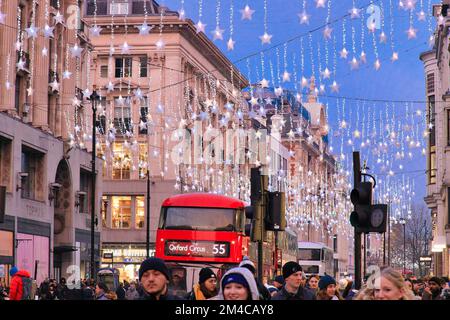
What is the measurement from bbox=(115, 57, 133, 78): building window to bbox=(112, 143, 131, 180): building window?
521cm

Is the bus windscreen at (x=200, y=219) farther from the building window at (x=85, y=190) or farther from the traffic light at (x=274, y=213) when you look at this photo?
the building window at (x=85, y=190)

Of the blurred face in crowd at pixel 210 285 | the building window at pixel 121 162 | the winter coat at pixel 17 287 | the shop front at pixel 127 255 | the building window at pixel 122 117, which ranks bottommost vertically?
the winter coat at pixel 17 287

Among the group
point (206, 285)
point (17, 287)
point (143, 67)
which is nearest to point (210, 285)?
point (206, 285)

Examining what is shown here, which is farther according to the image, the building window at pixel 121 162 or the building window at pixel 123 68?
A: the building window at pixel 123 68

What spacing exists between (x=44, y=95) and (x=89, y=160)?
867 centimetres

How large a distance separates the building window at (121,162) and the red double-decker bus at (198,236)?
1870 inches

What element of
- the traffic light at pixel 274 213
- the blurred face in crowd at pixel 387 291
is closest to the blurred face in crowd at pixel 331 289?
the traffic light at pixel 274 213

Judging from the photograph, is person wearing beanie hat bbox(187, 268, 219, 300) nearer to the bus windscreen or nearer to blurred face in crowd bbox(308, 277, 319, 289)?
blurred face in crowd bbox(308, 277, 319, 289)

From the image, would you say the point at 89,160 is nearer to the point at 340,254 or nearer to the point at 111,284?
the point at 111,284

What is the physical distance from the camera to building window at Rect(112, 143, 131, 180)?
80438 millimetres

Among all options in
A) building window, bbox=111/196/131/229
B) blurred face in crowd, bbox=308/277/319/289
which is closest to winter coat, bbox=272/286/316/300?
blurred face in crowd, bbox=308/277/319/289

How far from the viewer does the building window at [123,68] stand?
8106 cm

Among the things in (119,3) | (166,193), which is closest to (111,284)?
(166,193)

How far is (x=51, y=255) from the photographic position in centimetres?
5203
